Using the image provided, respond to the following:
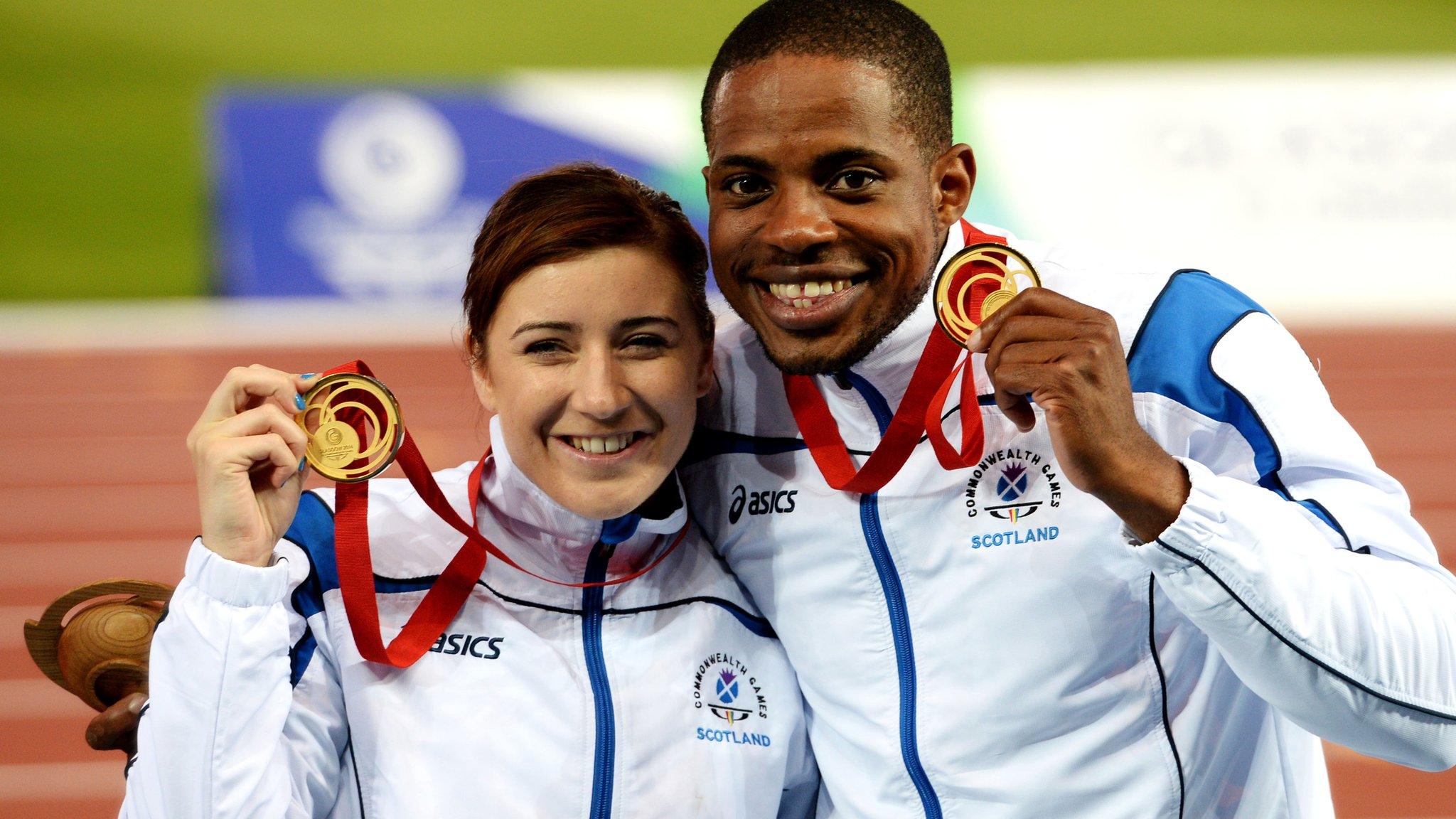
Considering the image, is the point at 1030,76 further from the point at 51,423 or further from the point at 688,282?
the point at 688,282

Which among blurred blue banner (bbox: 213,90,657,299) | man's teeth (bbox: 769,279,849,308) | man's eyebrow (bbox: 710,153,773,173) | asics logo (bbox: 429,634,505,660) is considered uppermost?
blurred blue banner (bbox: 213,90,657,299)

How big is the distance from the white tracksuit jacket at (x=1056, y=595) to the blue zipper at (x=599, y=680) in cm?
26

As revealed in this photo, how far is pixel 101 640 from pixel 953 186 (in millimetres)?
1570

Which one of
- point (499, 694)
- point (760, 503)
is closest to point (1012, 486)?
point (760, 503)

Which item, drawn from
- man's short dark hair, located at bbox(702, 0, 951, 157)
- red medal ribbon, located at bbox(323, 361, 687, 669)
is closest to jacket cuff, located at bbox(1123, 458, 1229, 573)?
man's short dark hair, located at bbox(702, 0, 951, 157)

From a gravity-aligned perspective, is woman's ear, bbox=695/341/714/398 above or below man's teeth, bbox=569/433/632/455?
above

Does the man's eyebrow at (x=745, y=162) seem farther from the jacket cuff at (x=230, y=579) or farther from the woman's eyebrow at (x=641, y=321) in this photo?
the jacket cuff at (x=230, y=579)

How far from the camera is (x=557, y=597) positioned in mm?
2225

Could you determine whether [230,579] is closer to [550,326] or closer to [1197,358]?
[550,326]

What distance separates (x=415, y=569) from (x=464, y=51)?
23.9ft

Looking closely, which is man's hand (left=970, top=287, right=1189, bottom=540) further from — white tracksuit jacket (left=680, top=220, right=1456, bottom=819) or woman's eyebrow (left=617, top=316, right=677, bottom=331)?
woman's eyebrow (left=617, top=316, right=677, bottom=331)

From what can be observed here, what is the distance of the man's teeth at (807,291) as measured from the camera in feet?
6.91

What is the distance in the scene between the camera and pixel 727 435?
241 centimetres

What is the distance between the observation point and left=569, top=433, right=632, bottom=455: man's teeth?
2146mm
